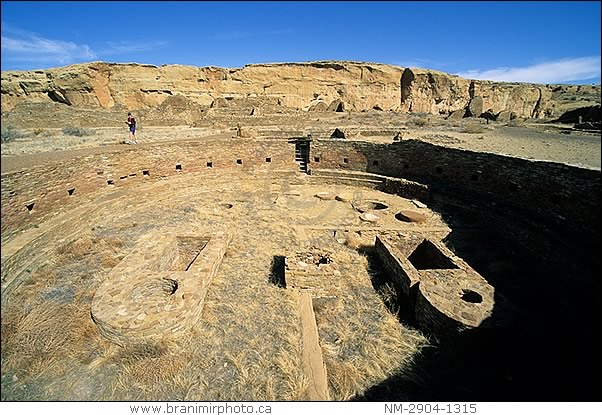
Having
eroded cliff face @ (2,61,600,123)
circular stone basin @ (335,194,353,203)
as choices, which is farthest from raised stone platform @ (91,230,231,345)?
eroded cliff face @ (2,61,600,123)

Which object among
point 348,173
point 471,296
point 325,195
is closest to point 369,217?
point 325,195

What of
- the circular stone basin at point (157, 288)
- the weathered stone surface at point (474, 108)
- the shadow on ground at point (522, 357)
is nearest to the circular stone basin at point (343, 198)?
the shadow on ground at point (522, 357)

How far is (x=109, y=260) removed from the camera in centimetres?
644

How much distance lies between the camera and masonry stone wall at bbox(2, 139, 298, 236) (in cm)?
662

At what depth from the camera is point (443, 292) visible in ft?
16.1

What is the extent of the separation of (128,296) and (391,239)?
575cm

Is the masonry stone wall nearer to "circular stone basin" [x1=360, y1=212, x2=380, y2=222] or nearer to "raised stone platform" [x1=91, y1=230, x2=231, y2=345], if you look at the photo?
"raised stone platform" [x1=91, y1=230, x2=231, y2=345]

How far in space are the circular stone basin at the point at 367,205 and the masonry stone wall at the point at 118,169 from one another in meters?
4.59

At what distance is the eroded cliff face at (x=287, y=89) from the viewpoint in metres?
28.6

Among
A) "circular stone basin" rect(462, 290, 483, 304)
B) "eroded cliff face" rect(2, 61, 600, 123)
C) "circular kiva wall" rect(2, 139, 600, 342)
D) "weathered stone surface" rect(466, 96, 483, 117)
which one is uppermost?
"eroded cliff face" rect(2, 61, 600, 123)

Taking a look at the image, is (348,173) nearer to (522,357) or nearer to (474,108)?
(522,357)

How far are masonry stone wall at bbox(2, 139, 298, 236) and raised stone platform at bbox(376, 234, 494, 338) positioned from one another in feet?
26.6

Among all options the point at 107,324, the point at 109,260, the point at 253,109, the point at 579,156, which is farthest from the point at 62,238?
the point at 253,109

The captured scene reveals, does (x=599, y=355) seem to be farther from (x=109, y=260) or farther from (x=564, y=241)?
(x=109, y=260)
